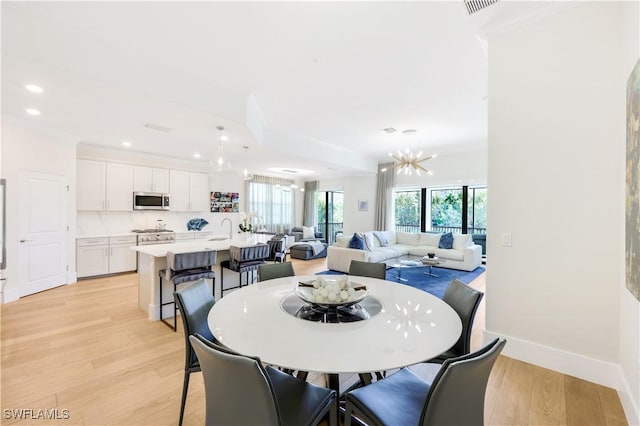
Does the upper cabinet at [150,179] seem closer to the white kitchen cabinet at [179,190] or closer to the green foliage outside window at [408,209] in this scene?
the white kitchen cabinet at [179,190]

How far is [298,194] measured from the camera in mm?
10117

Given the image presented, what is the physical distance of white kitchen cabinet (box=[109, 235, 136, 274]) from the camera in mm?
5453

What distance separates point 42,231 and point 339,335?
5.42 m

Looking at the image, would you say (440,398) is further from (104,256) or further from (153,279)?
(104,256)

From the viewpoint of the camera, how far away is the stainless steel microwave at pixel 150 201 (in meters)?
→ 5.94

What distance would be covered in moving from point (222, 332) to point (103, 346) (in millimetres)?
2281

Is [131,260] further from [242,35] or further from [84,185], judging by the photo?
[242,35]

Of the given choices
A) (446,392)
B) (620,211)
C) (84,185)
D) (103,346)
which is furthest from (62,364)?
(620,211)

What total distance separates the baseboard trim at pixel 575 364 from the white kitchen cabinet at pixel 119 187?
6.78 meters

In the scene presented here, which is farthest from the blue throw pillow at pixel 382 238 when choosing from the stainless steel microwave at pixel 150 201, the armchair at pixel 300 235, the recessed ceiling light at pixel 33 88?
the recessed ceiling light at pixel 33 88

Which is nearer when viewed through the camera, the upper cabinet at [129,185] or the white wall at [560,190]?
the white wall at [560,190]

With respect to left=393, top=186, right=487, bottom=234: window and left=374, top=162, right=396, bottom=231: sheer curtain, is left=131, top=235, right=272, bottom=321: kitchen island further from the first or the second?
left=393, top=186, right=487, bottom=234: window

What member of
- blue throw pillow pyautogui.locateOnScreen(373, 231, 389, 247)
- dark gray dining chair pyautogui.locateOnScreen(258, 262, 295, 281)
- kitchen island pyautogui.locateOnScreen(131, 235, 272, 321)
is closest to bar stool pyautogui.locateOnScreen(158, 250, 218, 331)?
kitchen island pyautogui.locateOnScreen(131, 235, 272, 321)

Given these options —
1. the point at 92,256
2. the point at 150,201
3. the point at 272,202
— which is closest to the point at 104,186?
the point at 150,201
